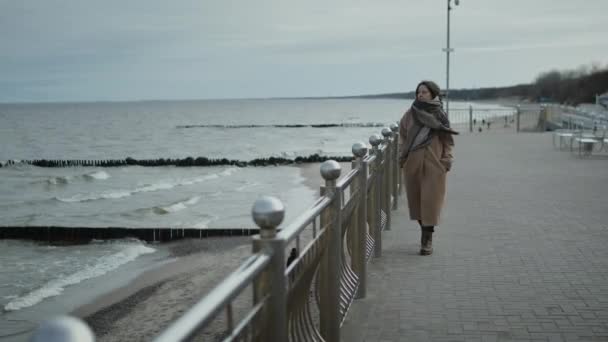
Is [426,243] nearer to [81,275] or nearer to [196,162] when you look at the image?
[81,275]

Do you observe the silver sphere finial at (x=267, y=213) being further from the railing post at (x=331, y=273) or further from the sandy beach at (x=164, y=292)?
the sandy beach at (x=164, y=292)

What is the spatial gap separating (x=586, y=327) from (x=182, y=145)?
185ft

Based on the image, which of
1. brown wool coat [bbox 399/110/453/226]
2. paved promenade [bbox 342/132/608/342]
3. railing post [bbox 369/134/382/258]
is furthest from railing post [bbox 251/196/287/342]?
brown wool coat [bbox 399/110/453/226]

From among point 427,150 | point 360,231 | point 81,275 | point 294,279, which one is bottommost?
point 81,275

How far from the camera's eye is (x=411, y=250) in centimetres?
713

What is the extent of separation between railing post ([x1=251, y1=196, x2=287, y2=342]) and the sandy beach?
545 cm

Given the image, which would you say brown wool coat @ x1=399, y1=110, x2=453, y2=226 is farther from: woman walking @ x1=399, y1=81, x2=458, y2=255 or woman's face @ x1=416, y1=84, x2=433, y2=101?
woman's face @ x1=416, y1=84, x2=433, y2=101

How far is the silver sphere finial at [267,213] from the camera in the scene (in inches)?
97.1

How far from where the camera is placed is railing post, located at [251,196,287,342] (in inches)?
97.4

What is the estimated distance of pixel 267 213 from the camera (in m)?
2.46

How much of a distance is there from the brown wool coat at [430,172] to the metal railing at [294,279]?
465 millimetres

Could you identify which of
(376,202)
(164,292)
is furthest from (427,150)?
(164,292)

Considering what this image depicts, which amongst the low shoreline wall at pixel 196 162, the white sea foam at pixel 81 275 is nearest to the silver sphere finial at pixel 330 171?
the white sea foam at pixel 81 275

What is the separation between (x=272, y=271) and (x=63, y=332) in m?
1.45
